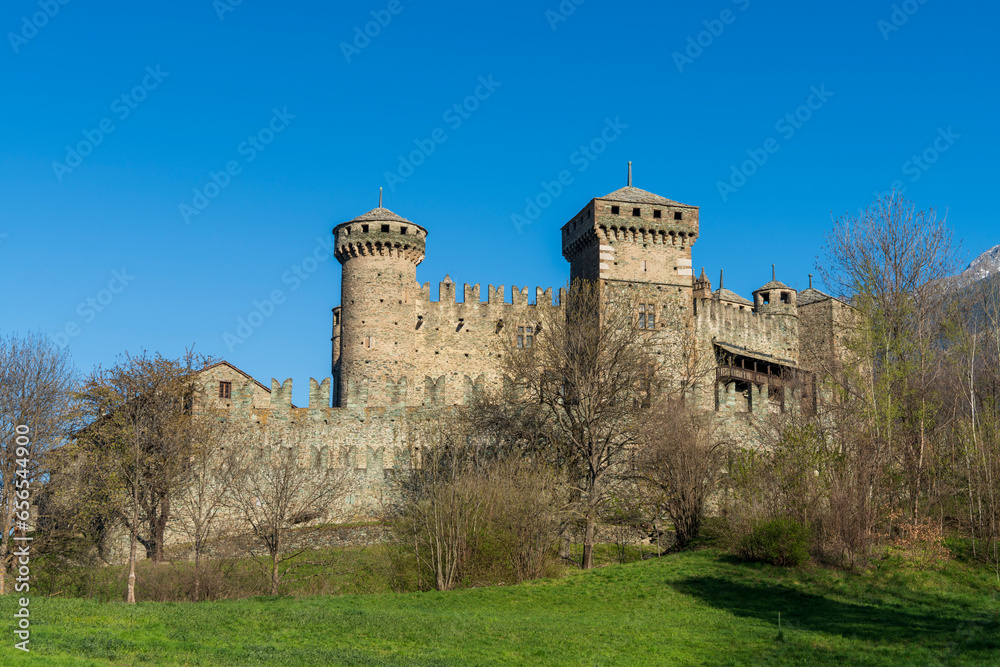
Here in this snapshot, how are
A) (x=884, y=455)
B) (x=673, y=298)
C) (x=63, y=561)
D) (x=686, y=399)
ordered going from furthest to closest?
(x=673, y=298) < (x=686, y=399) < (x=63, y=561) < (x=884, y=455)

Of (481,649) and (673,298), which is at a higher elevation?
(673,298)

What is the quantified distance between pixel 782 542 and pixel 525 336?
2277 cm

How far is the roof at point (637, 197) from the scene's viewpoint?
163ft

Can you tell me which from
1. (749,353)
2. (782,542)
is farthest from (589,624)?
(749,353)

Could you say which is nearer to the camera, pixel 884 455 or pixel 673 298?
pixel 884 455

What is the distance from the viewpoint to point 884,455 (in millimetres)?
30031

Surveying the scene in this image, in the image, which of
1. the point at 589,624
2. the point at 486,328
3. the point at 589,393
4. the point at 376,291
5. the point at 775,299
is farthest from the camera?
the point at 775,299

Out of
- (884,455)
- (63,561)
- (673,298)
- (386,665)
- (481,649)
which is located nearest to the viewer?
(386,665)

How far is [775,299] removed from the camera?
188 feet

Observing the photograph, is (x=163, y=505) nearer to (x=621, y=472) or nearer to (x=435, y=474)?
(x=435, y=474)

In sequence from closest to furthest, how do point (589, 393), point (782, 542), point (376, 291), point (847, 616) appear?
point (847, 616), point (782, 542), point (589, 393), point (376, 291)

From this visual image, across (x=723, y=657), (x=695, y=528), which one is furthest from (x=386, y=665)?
(x=695, y=528)

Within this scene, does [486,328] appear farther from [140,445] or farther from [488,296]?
[140,445]

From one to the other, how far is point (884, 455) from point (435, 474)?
15354 mm
